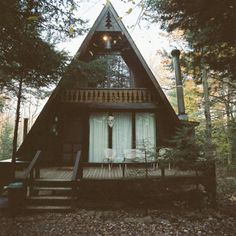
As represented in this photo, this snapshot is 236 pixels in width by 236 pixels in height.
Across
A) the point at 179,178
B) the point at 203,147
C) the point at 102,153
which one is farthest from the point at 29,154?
the point at 203,147

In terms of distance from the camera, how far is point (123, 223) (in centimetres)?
703

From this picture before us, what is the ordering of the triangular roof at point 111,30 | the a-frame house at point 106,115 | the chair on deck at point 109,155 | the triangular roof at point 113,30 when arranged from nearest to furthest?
the triangular roof at point 111,30 < the triangular roof at point 113,30 < the a-frame house at point 106,115 < the chair on deck at point 109,155

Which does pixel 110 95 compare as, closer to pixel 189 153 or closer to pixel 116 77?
pixel 116 77

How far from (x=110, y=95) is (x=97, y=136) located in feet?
7.40

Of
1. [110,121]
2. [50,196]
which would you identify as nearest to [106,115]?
[110,121]

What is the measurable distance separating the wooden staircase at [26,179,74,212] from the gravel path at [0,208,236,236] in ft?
0.94

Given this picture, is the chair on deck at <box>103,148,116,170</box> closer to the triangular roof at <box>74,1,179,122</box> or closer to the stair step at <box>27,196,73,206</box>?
the triangular roof at <box>74,1,179,122</box>

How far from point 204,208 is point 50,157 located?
7.57 metres

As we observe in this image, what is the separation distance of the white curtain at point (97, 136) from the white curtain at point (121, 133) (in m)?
0.48

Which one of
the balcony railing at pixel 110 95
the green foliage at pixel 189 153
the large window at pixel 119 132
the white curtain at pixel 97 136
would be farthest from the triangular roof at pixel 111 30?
the green foliage at pixel 189 153

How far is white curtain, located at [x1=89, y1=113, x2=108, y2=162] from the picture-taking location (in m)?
12.5

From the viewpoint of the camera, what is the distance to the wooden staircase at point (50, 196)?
777cm

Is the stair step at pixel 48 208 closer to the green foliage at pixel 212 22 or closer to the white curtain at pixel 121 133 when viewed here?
the white curtain at pixel 121 133

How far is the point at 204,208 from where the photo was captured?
28.0 feet
